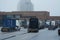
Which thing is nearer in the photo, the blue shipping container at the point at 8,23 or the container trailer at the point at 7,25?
the container trailer at the point at 7,25

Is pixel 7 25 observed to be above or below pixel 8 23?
below

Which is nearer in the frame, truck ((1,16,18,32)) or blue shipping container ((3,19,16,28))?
truck ((1,16,18,32))

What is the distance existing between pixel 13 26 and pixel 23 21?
180 ft

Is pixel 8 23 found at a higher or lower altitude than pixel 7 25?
higher

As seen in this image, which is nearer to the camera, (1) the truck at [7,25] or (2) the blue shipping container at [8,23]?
(1) the truck at [7,25]

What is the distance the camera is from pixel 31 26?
5466 centimetres

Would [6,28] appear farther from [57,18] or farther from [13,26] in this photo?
[57,18]

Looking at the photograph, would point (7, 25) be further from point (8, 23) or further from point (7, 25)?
point (8, 23)

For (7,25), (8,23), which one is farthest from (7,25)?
(8,23)

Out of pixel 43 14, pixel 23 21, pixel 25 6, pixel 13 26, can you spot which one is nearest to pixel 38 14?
pixel 43 14

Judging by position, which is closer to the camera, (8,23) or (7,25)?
(7,25)

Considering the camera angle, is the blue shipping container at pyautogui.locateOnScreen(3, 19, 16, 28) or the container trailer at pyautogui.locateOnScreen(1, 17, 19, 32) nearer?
the container trailer at pyautogui.locateOnScreen(1, 17, 19, 32)

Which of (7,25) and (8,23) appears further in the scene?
(8,23)

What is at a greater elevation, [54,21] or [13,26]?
[13,26]
